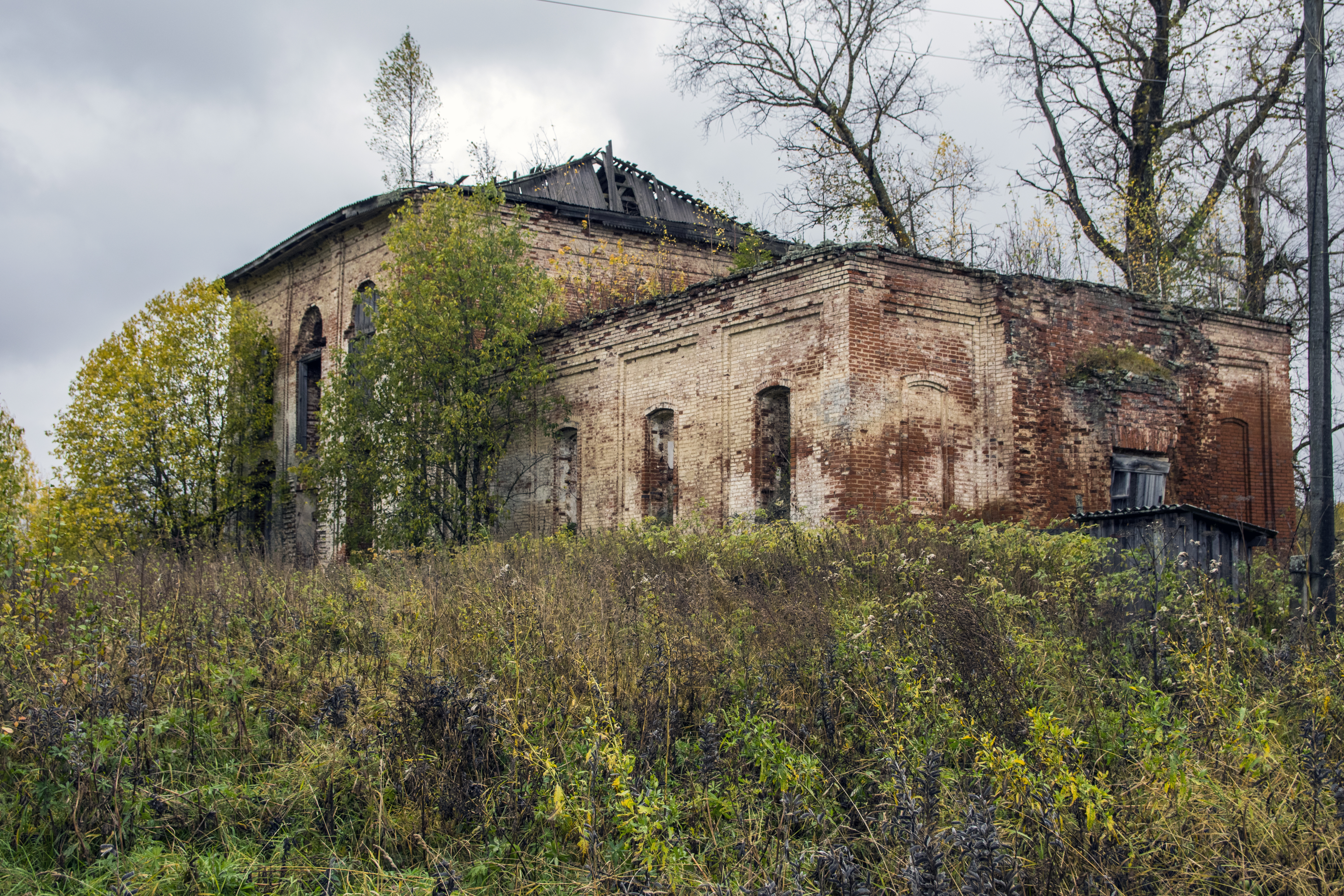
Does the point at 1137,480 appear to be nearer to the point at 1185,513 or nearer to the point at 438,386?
the point at 1185,513

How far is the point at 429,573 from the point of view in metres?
9.73

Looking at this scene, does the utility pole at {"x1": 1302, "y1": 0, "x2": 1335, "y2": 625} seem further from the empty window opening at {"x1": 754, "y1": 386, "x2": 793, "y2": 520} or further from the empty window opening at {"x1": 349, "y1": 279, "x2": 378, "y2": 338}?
the empty window opening at {"x1": 349, "y1": 279, "x2": 378, "y2": 338}

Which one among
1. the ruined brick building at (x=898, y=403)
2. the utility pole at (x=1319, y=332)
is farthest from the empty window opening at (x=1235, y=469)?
the utility pole at (x=1319, y=332)

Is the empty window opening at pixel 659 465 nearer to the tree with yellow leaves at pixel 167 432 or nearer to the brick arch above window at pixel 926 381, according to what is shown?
the brick arch above window at pixel 926 381

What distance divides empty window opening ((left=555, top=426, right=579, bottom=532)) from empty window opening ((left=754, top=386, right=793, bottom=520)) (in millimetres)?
4531

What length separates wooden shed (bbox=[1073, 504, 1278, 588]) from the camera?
29.7ft

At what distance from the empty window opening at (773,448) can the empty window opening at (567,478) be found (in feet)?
14.9

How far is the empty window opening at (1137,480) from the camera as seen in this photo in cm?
1541

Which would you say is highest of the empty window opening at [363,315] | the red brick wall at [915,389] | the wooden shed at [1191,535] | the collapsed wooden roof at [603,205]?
the collapsed wooden roof at [603,205]

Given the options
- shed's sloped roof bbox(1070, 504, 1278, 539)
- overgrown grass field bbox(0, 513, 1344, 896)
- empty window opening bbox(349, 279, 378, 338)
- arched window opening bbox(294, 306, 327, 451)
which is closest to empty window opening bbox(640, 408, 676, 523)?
empty window opening bbox(349, 279, 378, 338)

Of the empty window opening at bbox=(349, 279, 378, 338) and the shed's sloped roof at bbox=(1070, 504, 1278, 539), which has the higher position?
the empty window opening at bbox=(349, 279, 378, 338)

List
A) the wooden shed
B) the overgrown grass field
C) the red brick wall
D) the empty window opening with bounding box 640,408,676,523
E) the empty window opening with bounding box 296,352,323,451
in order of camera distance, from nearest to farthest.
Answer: the overgrown grass field < the wooden shed < the red brick wall < the empty window opening with bounding box 640,408,676,523 < the empty window opening with bounding box 296,352,323,451

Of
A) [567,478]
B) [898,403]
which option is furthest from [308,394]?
[898,403]

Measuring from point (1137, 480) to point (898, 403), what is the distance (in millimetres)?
4656
